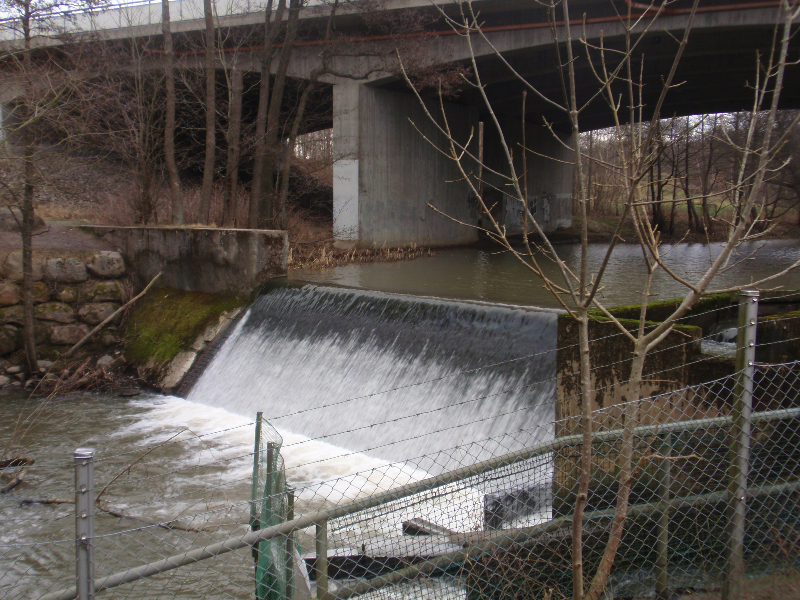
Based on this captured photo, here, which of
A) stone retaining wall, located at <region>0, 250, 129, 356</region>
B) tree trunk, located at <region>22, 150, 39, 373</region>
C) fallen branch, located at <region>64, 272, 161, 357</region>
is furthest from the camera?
fallen branch, located at <region>64, 272, 161, 357</region>

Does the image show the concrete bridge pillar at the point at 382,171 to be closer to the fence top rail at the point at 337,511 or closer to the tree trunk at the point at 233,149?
the tree trunk at the point at 233,149

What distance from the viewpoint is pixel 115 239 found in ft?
45.2

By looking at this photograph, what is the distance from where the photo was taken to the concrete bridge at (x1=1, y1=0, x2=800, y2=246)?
54.3ft

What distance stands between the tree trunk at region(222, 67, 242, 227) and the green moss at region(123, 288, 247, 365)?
4.23m

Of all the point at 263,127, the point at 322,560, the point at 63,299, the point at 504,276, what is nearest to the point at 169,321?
the point at 63,299

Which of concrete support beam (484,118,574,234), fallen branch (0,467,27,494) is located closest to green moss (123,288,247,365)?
fallen branch (0,467,27,494)

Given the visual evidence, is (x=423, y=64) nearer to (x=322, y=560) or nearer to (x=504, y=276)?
(x=504, y=276)

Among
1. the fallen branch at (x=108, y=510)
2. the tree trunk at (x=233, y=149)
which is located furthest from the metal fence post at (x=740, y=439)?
the tree trunk at (x=233, y=149)

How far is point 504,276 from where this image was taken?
13859 mm

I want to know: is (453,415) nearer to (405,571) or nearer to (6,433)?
(405,571)

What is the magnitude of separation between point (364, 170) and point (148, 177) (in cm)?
623

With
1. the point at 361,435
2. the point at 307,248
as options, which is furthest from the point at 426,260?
the point at 361,435

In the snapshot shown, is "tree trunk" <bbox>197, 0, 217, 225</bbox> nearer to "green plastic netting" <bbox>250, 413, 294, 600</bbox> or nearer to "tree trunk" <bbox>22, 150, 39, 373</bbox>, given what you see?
"tree trunk" <bbox>22, 150, 39, 373</bbox>

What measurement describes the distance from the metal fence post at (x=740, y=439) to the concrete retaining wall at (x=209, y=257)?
9411mm
